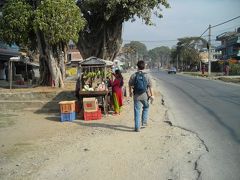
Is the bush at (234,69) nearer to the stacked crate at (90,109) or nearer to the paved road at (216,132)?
the paved road at (216,132)

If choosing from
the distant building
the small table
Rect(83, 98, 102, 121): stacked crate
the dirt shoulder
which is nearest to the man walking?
the dirt shoulder

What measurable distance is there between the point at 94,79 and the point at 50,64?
17.4 feet

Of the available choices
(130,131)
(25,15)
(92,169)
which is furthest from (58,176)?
(25,15)

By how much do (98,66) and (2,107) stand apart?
4636mm

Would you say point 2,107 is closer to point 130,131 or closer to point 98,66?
point 98,66

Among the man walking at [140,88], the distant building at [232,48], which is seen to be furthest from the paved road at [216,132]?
the distant building at [232,48]

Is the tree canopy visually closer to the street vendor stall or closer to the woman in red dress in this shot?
the street vendor stall

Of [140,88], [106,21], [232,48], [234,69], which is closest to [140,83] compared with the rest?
[140,88]

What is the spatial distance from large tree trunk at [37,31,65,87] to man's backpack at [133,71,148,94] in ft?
33.0

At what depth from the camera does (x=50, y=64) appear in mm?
19469

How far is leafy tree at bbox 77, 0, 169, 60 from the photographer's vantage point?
22084mm

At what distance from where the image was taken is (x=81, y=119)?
13.2 m

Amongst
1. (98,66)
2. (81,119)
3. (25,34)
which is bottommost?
(81,119)

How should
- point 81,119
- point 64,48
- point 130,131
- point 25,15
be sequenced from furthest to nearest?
1. point 64,48
2. point 25,15
3. point 81,119
4. point 130,131
